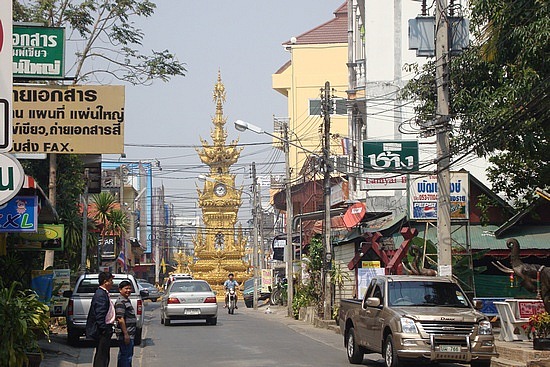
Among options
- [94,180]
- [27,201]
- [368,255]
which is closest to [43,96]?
[27,201]

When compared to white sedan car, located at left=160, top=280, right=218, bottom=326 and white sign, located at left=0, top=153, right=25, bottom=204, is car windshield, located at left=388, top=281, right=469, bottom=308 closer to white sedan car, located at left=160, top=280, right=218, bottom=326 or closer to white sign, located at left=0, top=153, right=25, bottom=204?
white sign, located at left=0, top=153, right=25, bottom=204

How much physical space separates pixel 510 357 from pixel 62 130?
381 inches

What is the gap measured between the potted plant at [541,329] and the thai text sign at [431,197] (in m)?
6.06

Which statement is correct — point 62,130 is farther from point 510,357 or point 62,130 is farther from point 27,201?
point 510,357

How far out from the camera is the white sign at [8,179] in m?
7.31

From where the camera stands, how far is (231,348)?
22.6 metres

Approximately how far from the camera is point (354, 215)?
3503 cm

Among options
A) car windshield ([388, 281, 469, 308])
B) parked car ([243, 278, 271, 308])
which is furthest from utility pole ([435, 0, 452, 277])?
parked car ([243, 278, 271, 308])

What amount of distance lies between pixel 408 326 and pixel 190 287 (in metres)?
16.5

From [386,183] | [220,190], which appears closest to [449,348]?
[386,183]

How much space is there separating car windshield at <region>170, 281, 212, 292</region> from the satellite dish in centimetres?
607

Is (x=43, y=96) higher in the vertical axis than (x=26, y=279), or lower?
higher

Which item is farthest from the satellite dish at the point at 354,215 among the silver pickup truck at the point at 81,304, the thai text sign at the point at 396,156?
the silver pickup truck at the point at 81,304

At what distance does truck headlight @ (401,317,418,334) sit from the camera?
1670 cm
